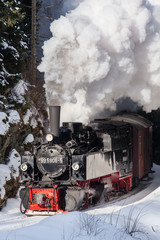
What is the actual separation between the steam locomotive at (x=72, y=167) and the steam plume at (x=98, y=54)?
3.94 ft

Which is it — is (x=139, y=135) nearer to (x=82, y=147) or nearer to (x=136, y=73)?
(x=136, y=73)

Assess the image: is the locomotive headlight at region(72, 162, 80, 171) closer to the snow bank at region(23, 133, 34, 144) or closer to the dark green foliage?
the snow bank at region(23, 133, 34, 144)

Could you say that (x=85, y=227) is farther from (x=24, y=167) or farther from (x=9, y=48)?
(x=9, y=48)

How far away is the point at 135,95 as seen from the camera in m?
15.7

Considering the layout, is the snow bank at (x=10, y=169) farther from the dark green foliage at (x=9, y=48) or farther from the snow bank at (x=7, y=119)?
the dark green foliage at (x=9, y=48)

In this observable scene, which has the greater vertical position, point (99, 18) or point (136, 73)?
point (99, 18)

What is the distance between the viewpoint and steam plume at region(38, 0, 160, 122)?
11.7 m

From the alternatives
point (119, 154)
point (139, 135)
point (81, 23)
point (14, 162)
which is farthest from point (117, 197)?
point (81, 23)

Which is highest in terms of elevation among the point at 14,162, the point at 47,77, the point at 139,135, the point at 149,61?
the point at 149,61

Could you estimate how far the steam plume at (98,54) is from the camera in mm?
11709

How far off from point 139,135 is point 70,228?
833 centimetres

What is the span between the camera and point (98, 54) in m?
11.8

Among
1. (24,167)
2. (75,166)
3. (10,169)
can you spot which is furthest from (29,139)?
(75,166)

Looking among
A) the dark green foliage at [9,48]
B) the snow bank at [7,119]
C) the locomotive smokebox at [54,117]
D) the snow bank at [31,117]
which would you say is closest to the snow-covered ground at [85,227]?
the locomotive smokebox at [54,117]
